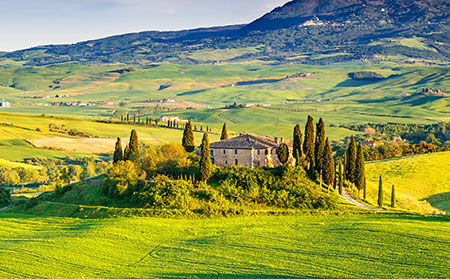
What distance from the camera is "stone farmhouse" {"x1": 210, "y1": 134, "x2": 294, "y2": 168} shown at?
8019cm

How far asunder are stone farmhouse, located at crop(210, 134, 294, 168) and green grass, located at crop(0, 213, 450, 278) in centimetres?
1672

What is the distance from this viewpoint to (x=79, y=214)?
68.6m

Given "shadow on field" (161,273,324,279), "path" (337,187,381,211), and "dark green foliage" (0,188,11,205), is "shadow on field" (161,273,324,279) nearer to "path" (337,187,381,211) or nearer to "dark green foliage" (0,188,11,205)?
"path" (337,187,381,211)

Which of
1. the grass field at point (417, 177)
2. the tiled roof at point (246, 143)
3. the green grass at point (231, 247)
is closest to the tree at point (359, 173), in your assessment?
the grass field at point (417, 177)

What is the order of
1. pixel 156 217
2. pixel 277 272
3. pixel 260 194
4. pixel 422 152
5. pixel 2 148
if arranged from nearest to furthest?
1. pixel 277 272
2. pixel 156 217
3. pixel 260 194
4. pixel 422 152
5. pixel 2 148

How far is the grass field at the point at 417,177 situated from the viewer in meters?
89.3

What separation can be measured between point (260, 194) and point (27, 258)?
94.2ft

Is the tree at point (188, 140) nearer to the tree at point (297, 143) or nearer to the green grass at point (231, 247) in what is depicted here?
the tree at point (297, 143)

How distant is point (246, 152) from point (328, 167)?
36.2ft

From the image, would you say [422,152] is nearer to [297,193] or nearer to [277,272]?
[297,193]

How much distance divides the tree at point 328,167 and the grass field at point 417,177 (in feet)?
25.1

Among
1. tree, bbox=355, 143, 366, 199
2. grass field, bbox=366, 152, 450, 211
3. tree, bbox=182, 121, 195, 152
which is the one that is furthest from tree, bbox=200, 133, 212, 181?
grass field, bbox=366, 152, 450, 211

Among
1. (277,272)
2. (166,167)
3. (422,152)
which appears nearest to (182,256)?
(277,272)

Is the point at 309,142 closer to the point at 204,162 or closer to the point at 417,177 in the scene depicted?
the point at 204,162
